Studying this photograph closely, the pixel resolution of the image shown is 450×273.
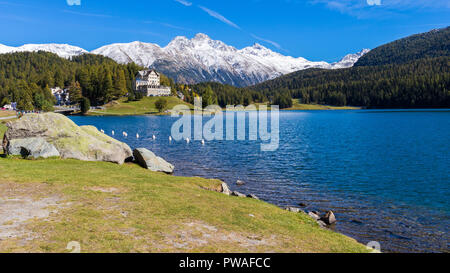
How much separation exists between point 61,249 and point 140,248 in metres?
2.89

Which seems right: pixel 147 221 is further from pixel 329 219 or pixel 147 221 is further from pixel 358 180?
pixel 358 180

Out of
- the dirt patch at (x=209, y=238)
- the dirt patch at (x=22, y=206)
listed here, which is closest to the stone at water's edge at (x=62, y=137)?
the dirt patch at (x=22, y=206)

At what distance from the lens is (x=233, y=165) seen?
149 feet

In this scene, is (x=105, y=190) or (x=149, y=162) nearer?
(x=105, y=190)

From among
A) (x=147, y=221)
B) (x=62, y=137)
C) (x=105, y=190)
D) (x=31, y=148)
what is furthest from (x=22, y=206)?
(x=62, y=137)

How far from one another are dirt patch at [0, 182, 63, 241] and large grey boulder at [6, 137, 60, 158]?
37.7 ft

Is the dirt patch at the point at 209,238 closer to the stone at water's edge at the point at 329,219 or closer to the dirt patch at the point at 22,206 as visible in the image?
the dirt patch at the point at 22,206

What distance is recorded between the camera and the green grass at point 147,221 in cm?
1224

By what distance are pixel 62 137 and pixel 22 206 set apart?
19811mm

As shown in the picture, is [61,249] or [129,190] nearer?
[61,249]

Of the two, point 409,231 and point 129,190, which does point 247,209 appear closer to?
point 129,190

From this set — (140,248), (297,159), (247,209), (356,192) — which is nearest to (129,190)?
(247,209)

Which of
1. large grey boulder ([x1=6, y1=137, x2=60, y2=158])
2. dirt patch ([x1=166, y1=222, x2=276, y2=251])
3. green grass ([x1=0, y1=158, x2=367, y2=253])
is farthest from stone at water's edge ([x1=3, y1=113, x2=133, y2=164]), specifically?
dirt patch ([x1=166, y1=222, x2=276, y2=251])

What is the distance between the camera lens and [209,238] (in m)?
13.6
